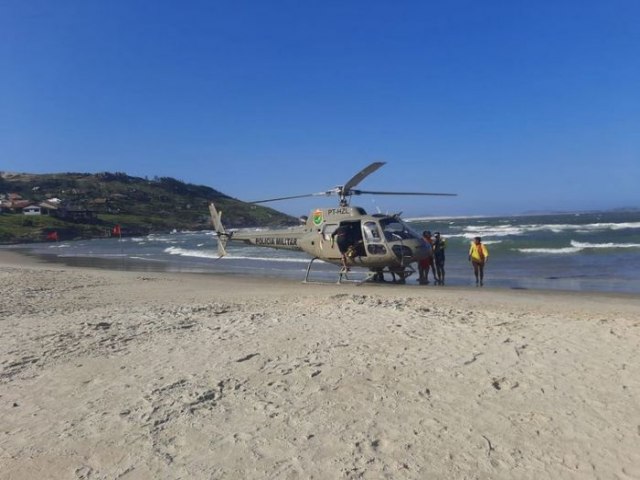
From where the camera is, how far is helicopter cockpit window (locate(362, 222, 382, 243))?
14492mm

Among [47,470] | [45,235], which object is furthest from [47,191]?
[47,470]

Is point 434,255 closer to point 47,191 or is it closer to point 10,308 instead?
point 10,308

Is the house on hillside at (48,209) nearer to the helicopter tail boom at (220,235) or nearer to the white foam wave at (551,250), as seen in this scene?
the helicopter tail boom at (220,235)

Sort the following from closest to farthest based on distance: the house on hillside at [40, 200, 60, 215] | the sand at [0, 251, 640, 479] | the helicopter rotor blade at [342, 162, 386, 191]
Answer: the sand at [0, 251, 640, 479] → the helicopter rotor blade at [342, 162, 386, 191] → the house on hillside at [40, 200, 60, 215]

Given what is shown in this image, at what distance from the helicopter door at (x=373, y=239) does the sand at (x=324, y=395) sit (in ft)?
19.1

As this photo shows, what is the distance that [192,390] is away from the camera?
5113mm

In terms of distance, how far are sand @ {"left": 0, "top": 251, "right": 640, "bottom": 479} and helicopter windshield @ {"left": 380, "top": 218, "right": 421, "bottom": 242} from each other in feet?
18.9

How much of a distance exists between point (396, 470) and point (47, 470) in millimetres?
2545

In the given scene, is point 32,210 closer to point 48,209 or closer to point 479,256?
point 48,209

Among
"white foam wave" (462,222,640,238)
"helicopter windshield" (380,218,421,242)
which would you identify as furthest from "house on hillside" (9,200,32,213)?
"helicopter windshield" (380,218,421,242)

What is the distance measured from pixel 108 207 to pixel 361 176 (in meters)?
110

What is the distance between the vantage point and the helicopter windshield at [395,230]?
14.3 metres

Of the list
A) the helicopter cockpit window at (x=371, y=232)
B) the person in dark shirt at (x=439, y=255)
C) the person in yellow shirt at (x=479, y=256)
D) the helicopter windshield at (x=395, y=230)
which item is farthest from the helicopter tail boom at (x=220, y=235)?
the person in yellow shirt at (x=479, y=256)

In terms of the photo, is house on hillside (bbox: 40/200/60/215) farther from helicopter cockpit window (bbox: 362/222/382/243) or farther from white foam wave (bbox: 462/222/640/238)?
helicopter cockpit window (bbox: 362/222/382/243)
